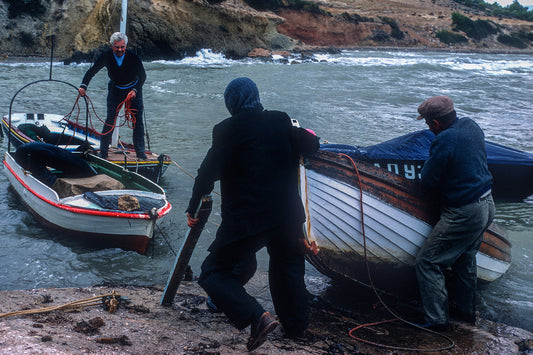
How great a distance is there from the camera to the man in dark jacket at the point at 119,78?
26.7 ft

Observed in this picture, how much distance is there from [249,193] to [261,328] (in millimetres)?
924

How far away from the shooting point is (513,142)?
14.0 metres

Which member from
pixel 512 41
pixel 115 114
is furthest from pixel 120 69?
pixel 512 41

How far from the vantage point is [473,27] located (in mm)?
66062

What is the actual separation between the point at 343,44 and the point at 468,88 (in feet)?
96.0

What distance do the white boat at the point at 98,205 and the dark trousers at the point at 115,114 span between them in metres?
1.22

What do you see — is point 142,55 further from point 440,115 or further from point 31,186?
point 440,115

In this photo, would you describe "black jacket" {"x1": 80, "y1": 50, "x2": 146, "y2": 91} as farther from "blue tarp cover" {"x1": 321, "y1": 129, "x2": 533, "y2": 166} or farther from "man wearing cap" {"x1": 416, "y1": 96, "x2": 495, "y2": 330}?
"man wearing cap" {"x1": 416, "y1": 96, "x2": 495, "y2": 330}

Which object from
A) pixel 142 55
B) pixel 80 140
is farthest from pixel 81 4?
pixel 80 140

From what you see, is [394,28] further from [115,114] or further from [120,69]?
[120,69]

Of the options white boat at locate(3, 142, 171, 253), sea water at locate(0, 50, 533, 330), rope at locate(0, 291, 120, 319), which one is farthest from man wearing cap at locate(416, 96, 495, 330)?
white boat at locate(3, 142, 171, 253)

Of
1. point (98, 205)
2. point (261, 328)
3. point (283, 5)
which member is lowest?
point (98, 205)

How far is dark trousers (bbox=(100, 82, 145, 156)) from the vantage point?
27.8 feet

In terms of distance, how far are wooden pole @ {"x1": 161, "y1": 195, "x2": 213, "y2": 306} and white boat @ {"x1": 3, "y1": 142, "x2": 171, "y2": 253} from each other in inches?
71.6
